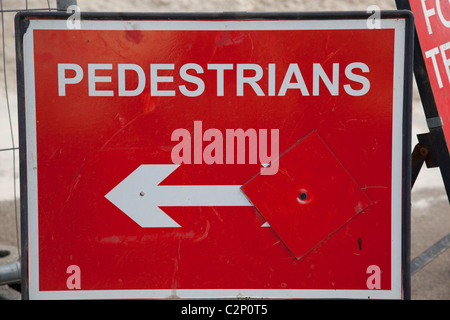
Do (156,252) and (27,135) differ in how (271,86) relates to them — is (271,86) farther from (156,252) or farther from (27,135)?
(27,135)

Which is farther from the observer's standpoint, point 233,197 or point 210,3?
point 210,3

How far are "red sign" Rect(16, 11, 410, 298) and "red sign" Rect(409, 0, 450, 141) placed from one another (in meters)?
0.46

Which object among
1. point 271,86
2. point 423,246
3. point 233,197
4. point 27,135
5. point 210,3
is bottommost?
point 423,246

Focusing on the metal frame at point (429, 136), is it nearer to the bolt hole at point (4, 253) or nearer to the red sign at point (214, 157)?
the red sign at point (214, 157)

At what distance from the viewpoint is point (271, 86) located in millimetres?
1485

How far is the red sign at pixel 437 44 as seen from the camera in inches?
74.3

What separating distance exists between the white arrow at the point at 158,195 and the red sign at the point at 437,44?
857 millimetres

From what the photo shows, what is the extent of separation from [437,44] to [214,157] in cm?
96

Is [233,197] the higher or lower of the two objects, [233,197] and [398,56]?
the lower

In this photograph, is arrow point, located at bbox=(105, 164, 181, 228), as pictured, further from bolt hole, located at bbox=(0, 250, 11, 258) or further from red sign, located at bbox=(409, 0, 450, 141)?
bolt hole, located at bbox=(0, 250, 11, 258)

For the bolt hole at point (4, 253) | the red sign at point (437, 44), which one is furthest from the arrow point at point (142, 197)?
the bolt hole at point (4, 253)

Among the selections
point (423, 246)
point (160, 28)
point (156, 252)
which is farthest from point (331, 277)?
point (423, 246)

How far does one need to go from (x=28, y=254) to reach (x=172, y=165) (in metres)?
0.47

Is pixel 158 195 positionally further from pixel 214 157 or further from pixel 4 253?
pixel 4 253
